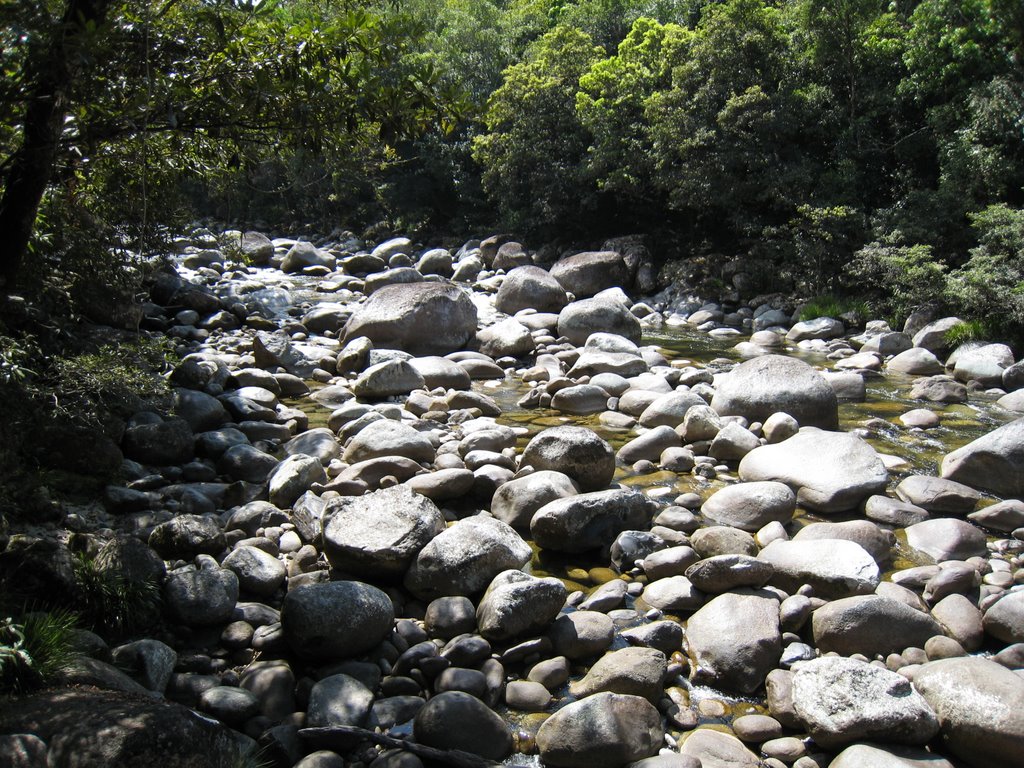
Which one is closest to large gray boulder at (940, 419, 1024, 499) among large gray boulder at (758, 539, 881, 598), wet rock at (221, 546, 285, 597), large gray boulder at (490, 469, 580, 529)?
large gray boulder at (758, 539, 881, 598)

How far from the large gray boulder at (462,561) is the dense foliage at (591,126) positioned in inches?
111

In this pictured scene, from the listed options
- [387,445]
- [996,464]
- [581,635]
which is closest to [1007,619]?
[581,635]

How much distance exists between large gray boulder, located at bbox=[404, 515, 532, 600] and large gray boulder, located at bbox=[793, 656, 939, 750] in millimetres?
2199

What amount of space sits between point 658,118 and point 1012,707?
17643 mm

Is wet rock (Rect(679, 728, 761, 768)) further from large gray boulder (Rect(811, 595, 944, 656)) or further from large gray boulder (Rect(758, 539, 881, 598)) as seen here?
large gray boulder (Rect(758, 539, 881, 598))

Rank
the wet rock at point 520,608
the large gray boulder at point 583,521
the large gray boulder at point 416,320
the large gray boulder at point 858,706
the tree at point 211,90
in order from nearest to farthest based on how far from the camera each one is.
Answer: the large gray boulder at point 858,706 → the tree at point 211,90 → the wet rock at point 520,608 → the large gray boulder at point 583,521 → the large gray boulder at point 416,320

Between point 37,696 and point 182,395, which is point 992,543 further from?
point 182,395

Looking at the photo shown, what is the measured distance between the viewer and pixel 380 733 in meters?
4.30

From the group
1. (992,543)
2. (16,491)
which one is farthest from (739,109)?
(16,491)

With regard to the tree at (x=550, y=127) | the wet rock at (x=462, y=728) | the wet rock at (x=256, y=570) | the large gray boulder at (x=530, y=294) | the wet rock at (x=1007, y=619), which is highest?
the tree at (x=550, y=127)

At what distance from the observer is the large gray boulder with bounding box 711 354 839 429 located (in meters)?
9.77

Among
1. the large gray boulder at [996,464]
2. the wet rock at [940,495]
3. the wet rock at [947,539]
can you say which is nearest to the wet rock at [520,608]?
the wet rock at [947,539]

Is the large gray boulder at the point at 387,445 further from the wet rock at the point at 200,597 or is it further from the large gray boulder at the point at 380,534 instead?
the wet rock at the point at 200,597

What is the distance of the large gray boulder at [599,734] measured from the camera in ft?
13.7
